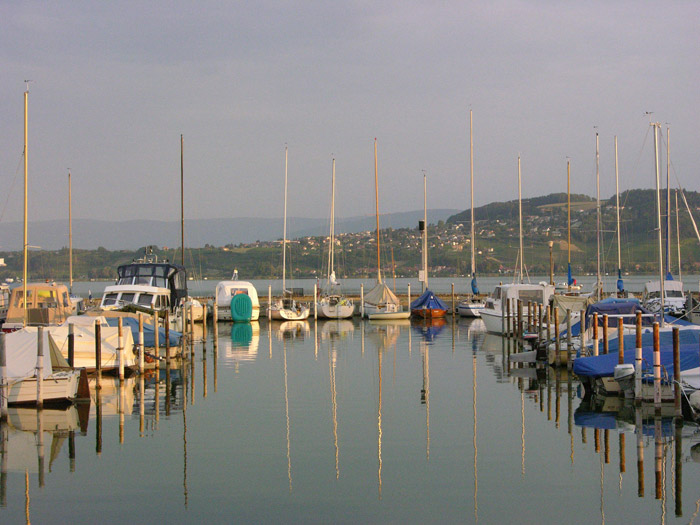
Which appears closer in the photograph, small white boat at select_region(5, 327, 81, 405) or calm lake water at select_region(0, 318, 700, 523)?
calm lake water at select_region(0, 318, 700, 523)

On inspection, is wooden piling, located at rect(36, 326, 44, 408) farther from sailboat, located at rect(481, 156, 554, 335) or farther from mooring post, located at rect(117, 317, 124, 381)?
sailboat, located at rect(481, 156, 554, 335)

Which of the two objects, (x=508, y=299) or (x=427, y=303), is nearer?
(x=508, y=299)

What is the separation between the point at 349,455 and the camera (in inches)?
730

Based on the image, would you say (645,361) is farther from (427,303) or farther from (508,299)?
(427,303)

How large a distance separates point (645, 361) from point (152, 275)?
1209 inches

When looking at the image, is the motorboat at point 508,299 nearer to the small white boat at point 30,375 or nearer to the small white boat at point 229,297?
the small white boat at point 229,297

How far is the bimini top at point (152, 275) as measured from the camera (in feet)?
154

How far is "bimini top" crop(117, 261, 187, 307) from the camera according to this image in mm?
47062

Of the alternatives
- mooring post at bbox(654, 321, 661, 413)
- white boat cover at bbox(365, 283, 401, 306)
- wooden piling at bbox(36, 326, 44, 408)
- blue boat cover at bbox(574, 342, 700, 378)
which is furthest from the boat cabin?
white boat cover at bbox(365, 283, 401, 306)

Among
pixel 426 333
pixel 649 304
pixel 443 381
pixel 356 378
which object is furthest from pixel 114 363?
pixel 649 304

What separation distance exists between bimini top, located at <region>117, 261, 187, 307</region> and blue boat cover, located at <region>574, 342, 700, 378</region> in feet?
92.5

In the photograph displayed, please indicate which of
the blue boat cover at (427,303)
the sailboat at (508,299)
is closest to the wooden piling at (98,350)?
the sailboat at (508,299)

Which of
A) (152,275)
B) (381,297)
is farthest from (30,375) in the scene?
(381,297)

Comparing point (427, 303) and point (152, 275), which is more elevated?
point (152, 275)
